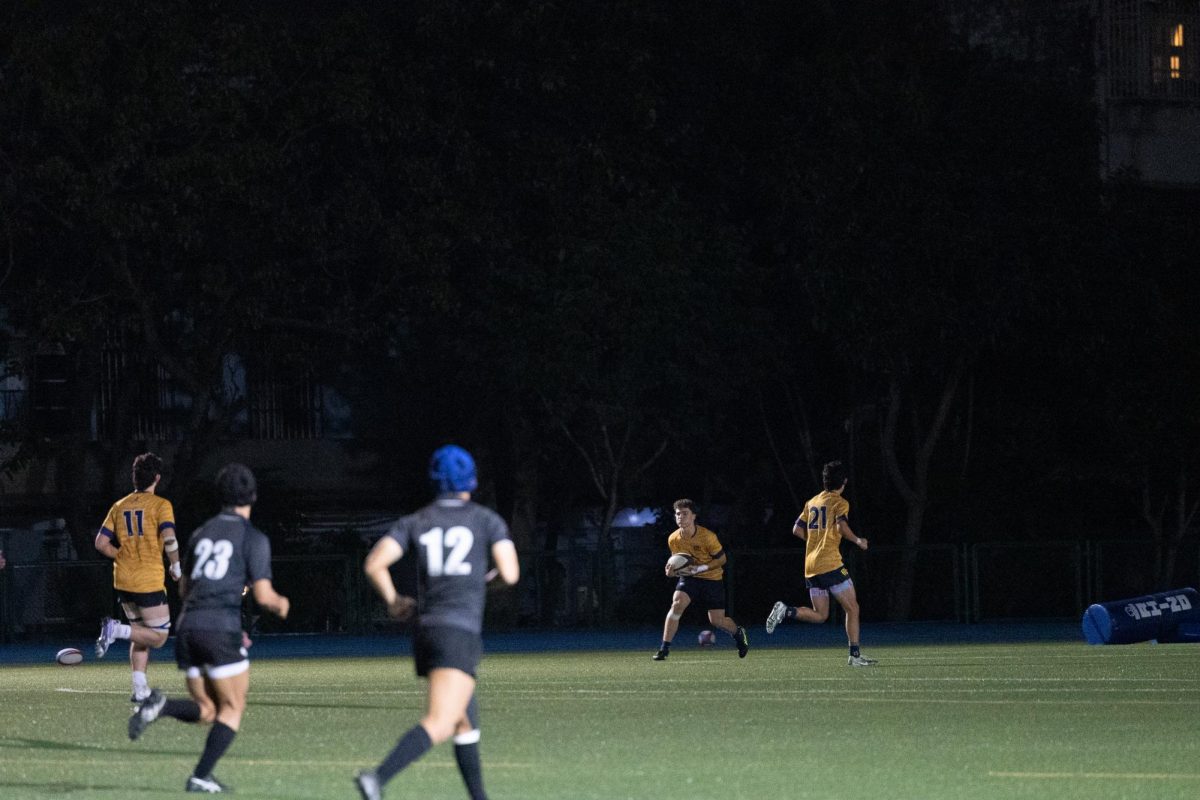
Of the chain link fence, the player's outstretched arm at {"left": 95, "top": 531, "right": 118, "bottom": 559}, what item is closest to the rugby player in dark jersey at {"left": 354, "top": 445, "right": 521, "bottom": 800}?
the player's outstretched arm at {"left": 95, "top": 531, "right": 118, "bottom": 559}

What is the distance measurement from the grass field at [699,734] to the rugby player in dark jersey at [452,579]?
158 cm

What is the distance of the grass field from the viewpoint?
476 inches

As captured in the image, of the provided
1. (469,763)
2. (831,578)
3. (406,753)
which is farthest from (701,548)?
(406,753)

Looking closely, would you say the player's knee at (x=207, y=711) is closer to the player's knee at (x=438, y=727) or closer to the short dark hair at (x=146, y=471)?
the player's knee at (x=438, y=727)

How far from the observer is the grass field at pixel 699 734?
1209 cm

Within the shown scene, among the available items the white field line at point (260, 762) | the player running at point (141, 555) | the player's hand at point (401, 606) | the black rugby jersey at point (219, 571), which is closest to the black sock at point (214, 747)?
the black rugby jersey at point (219, 571)

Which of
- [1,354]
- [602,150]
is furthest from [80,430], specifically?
[602,150]

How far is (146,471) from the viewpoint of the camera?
18266 millimetres

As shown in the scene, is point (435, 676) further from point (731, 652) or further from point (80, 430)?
point (80, 430)

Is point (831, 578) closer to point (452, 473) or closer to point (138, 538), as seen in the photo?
point (138, 538)

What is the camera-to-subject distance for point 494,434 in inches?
1665

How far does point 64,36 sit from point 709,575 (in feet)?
47.1

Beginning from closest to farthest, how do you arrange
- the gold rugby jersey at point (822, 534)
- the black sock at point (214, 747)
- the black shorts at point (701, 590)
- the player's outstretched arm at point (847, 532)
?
the black sock at point (214, 747)
the player's outstretched arm at point (847, 532)
the gold rugby jersey at point (822, 534)
the black shorts at point (701, 590)

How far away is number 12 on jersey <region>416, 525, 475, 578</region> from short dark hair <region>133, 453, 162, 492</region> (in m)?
8.20
